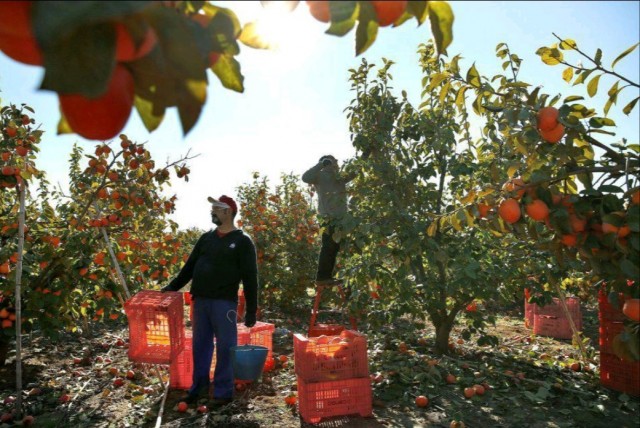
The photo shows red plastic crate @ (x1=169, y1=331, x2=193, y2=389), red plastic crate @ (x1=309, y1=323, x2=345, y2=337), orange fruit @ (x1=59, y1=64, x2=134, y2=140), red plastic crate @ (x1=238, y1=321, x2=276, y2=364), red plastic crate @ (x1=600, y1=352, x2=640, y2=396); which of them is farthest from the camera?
red plastic crate @ (x1=238, y1=321, x2=276, y2=364)

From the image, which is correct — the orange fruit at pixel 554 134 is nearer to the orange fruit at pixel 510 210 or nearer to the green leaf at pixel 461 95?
the orange fruit at pixel 510 210

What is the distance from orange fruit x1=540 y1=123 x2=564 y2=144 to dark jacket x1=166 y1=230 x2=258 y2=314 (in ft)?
8.24

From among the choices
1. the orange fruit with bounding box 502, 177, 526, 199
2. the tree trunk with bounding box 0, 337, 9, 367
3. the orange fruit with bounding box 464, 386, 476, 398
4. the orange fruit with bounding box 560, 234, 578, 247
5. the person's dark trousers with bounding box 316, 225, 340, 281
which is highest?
the orange fruit with bounding box 502, 177, 526, 199

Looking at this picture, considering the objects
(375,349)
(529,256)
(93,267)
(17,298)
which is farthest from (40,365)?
(529,256)

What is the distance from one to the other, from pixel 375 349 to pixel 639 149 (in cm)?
374

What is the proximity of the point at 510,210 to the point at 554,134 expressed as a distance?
33 cm

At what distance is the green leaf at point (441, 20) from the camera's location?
0.79 metres

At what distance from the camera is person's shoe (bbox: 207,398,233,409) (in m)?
3.54

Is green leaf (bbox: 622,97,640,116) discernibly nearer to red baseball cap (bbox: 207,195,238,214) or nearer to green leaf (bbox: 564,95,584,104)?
green leaf (bbox: 564,95,584,104)

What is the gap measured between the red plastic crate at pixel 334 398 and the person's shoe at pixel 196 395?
2.91 ft

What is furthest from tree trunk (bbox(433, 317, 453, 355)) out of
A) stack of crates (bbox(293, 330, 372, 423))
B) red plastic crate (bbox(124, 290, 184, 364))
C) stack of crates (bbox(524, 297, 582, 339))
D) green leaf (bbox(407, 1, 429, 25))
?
green leaf (bbox(407, 1, 429, 25))

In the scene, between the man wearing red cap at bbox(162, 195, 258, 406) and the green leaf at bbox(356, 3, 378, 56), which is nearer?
the green leaf at bbox(356, 3, 378, 56)

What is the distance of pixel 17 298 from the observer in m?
3.17

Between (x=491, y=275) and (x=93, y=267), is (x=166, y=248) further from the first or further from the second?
(x=491, y=275)
